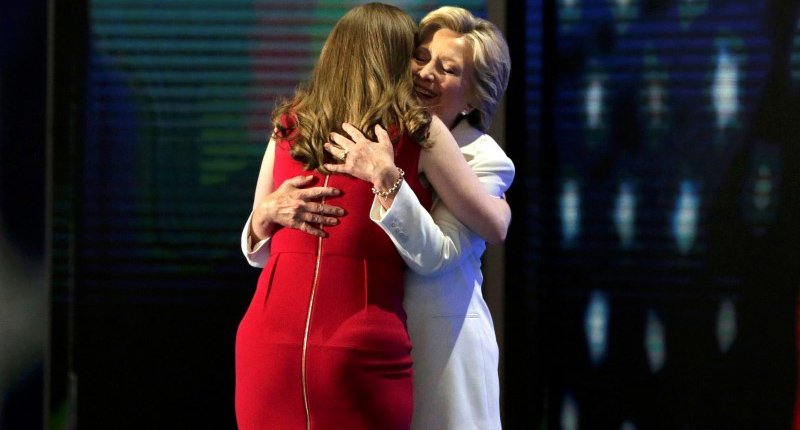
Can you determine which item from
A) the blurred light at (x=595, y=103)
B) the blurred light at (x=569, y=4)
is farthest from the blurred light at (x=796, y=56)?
the blurred light at (x=569, y=4)

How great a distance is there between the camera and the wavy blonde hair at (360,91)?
2141 mm

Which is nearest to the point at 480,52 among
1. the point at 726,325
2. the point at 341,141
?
the point at 341,141

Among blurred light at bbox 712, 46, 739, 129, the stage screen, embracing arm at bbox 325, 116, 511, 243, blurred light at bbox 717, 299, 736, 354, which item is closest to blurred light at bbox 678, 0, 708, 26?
the stage screen

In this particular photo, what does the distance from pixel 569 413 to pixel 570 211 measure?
28.2 inches

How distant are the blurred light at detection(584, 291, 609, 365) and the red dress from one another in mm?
1636

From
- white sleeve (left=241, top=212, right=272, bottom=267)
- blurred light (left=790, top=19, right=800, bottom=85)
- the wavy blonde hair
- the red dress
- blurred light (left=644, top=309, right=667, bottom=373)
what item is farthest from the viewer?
blurred light (left=644, top=309, right=667, bottom=373)

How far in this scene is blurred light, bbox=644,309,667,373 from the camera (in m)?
3.61

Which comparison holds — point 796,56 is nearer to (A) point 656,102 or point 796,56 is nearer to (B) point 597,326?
(A) point 656,102

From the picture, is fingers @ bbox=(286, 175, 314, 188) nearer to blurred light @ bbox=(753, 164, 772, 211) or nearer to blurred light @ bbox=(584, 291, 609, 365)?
blurred light @ bbox=(584, 291, 609, 365)

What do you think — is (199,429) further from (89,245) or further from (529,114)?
(529,114)

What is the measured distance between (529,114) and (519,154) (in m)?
0.15

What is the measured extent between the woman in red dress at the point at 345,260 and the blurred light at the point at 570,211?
1459 mm

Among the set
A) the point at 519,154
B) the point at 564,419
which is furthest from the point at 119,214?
the point at 564,419

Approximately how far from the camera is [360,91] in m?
2.15
